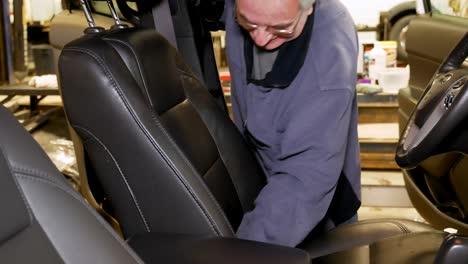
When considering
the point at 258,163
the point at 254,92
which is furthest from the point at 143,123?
the point at 258,163

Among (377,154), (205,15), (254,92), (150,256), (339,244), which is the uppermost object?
(205,15)

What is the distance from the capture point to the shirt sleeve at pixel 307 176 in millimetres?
1282

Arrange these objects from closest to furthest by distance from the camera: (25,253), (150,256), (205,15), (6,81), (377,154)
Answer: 1. (25,253)
2. (150,256)
3. (205,15)
4. (377,154)
5. (6,81)

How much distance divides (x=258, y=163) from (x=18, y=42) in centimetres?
270

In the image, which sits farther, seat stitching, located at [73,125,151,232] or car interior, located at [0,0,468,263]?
seat stitching, located at [73,125,151,232]

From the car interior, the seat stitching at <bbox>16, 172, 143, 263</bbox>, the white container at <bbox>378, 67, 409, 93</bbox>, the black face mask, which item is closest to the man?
the black face mask

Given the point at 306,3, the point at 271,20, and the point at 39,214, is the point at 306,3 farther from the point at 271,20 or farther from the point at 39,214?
the point at 39,214

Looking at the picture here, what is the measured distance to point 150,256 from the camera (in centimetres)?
110

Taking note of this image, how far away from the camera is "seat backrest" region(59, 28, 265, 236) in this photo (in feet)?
3.78

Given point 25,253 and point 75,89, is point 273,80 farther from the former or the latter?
point 25,253

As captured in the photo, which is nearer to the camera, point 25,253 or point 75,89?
point 25,253

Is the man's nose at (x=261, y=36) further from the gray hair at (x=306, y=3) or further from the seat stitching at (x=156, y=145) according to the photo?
the seat stitching at (x=156, y=145)

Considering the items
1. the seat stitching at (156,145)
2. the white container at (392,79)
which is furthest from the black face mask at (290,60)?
the white container at (392,79)

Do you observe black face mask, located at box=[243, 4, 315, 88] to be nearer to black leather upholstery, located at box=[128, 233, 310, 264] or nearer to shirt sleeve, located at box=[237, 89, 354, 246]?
shirt sleeve, located at box=[237, 89, 354, 246]
